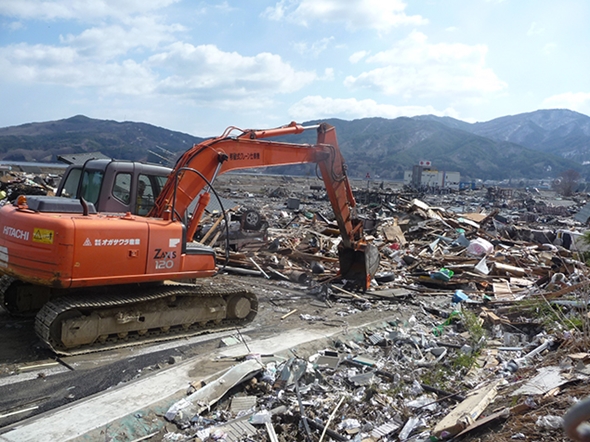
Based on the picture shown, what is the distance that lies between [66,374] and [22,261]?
1552 mm

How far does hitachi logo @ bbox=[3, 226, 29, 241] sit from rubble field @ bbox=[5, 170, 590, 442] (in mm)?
2869

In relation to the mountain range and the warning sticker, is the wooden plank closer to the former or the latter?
the warning sticker

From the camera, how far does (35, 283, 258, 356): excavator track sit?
253 inches

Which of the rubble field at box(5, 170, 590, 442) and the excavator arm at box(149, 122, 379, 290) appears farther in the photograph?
the excavator arm at box(149, 122, 379, 290)

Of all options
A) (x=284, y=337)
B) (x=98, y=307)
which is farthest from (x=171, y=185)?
(x=284, y=337)

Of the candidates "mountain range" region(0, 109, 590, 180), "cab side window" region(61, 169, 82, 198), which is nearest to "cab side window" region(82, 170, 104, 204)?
"cab side window" region(61, 169, 82, 198)

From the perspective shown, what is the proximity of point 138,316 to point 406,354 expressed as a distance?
12.3 ft

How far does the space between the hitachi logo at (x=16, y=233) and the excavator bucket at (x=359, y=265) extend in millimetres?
6611

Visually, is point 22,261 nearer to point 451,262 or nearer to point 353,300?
point 353,300

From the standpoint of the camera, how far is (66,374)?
5949mm

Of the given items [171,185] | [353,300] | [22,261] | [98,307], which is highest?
[171,185]

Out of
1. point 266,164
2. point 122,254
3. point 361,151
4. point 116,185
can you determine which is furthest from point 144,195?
point 361,151

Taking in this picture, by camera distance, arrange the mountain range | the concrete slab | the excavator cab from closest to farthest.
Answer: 1. the concrete slab
2. the excavator cab
3. the mountain range

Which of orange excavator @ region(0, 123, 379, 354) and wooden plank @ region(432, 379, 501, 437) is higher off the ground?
orange excavator @ region(0, 123, 379, 354)
